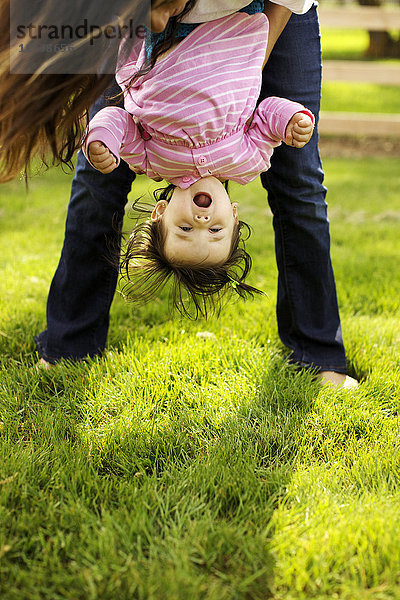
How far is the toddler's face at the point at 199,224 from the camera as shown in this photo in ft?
6.08

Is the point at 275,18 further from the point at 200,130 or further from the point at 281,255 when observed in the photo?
the point at 281,255

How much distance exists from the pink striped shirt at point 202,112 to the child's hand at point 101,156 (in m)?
0.02

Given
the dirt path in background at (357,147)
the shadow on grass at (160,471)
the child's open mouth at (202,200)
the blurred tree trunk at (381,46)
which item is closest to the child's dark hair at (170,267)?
the child's open mouth at (202,200)

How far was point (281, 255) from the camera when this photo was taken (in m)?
2.51

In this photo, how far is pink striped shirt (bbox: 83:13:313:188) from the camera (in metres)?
1.74

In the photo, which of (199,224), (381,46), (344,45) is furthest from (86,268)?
(344,45)

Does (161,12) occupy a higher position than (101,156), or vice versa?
(161,12)

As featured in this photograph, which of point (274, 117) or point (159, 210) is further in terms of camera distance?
point (159, 210)

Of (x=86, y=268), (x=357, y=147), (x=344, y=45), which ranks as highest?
(x=344, y=45)

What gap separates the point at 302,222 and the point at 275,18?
751mm

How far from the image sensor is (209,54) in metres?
1.77

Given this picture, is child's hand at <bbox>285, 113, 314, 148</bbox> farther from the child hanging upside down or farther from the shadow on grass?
the shadow on grass

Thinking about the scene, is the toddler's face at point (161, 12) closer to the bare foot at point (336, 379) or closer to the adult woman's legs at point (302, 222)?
the adult woman's legs at point (302, 222)

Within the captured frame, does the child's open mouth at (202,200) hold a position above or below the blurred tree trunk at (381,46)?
below
